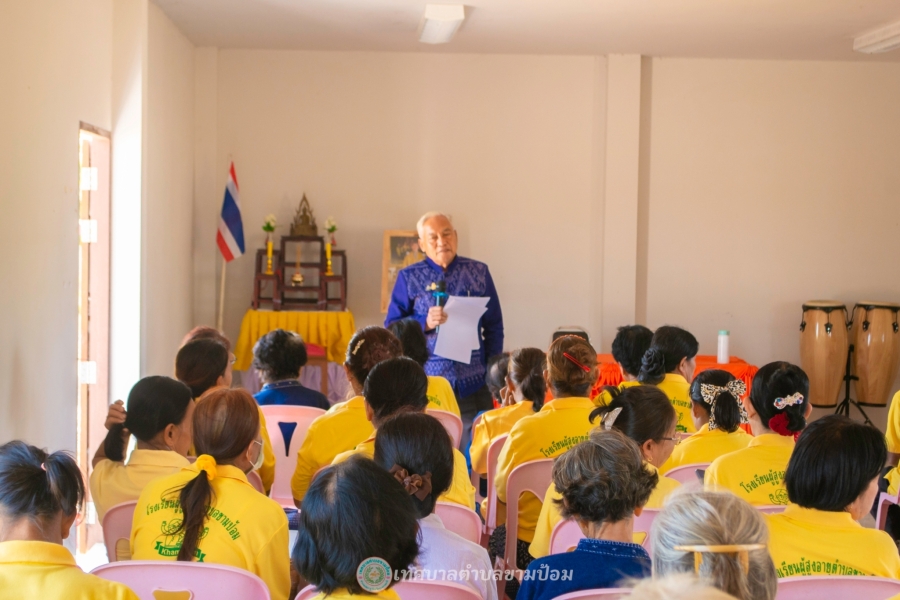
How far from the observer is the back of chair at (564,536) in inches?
83.3

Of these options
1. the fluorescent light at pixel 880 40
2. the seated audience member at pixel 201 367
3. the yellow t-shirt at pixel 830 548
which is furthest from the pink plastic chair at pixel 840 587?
the fluorescent light at pixel 880 40

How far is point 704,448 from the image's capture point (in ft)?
9.18

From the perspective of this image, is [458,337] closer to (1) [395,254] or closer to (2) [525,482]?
(2) [525,482]

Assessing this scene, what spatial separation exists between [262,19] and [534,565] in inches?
184

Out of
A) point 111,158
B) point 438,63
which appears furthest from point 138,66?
point 438,63

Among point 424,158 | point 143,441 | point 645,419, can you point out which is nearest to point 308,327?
point 424,158

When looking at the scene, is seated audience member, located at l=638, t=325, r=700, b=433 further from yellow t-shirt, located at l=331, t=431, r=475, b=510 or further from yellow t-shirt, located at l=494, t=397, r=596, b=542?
yellow t-shirt, located at l=331, t=431, r=475, b=510

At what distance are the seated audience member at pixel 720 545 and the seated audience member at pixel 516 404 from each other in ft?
6.19

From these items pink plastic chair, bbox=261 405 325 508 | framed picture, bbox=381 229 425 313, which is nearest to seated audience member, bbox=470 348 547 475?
pink plastic chair, bbox=261 405 325 508

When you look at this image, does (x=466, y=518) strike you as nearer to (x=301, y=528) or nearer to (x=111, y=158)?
(x=301, y=528)

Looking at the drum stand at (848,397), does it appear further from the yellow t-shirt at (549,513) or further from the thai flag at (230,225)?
the yellow t-shirt at (549,513)

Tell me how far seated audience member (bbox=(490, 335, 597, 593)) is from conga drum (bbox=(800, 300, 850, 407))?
4198 mm

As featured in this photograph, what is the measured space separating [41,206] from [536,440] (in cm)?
224

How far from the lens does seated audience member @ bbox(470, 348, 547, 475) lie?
10.6ft
